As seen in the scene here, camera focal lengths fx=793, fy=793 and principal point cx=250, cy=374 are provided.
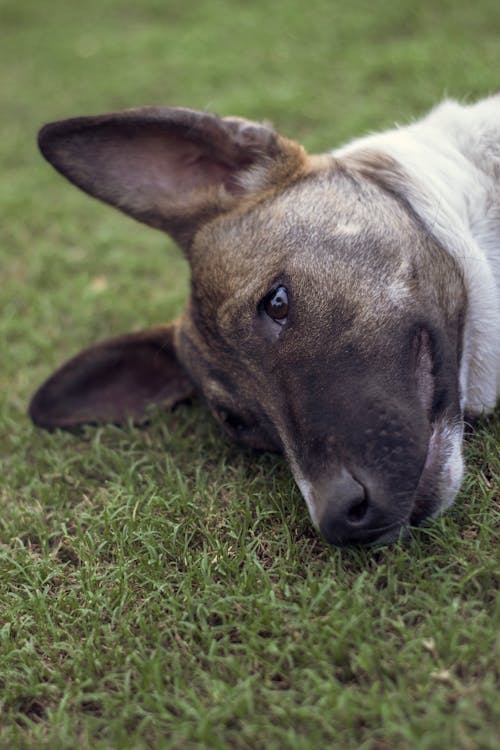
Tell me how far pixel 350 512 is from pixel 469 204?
1.64m

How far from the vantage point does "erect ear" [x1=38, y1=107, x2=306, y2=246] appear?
3.76m

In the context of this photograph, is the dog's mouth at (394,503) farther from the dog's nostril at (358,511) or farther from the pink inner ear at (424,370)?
the pink inner ear at (424,370)

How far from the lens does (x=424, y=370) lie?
10.0 feet

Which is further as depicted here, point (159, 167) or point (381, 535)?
point (159, 167)

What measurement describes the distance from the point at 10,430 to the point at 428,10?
6572mm

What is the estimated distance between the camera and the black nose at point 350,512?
8.87ft

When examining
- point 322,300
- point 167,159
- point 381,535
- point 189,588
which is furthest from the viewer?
point 167,159

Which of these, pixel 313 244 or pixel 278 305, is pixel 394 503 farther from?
pixel 313 244

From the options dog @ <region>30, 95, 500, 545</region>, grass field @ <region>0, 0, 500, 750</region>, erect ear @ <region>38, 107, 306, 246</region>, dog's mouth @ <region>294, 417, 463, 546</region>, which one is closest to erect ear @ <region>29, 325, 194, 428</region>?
dog @ <region>30, 95, 500, 545</region>

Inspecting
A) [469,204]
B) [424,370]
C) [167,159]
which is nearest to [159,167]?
[167,159]

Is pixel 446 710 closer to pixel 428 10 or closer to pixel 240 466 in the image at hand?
pixel 240 466

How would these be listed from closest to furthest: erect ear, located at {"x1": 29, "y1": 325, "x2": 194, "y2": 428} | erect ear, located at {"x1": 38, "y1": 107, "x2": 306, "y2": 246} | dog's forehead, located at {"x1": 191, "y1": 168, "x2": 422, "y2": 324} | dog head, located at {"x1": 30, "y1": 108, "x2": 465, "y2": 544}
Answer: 1. dog head, located at {"x1": 30, "y1": 108, "x2": 465, "y2": 544}
2. dog's forehead, located at {"x1": 191, "y1": 168, "x2": 422, "y2": 324}
3. erect ear, located at {"x1": 38, "y1": 107, "x2": 306, "y2": 246}
4. erect ear, located at {"x1": 29, "y1": 325, "x2": 194, "y2": 428}

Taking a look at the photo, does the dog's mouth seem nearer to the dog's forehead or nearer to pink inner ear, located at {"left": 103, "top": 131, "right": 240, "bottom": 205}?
the dog's forehead

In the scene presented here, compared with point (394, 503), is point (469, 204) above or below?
above
